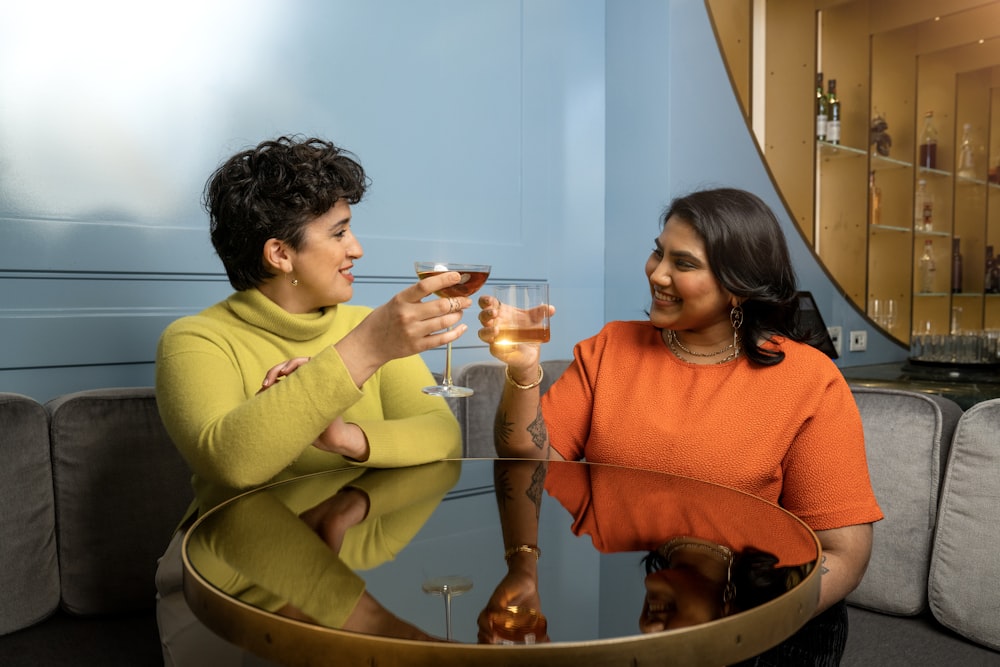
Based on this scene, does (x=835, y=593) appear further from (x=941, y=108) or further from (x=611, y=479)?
(x=941, y=108)

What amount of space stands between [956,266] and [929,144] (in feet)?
2.25

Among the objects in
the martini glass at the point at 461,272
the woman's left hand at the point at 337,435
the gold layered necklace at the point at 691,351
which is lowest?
the woman's left hand at the point at 337,435

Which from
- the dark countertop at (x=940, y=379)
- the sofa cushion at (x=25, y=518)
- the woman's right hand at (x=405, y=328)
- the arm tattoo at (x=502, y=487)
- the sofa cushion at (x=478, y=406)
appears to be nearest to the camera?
the woman's right hand at (x=405, y=328)

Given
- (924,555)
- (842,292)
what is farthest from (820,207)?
(924,555)

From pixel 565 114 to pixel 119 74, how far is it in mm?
1515

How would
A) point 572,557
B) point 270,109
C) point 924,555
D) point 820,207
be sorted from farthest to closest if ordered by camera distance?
point 820,207 < point 270,109 < point 924,555 < point 572,557

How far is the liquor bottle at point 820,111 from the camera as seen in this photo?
3477 mm

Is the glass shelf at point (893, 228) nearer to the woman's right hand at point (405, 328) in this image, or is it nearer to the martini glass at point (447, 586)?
the woman's right hand at point (405, 328)

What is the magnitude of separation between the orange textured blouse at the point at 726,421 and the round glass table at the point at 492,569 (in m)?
0.18

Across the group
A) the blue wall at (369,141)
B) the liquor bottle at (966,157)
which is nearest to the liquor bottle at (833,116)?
the blue wall at (369,141)

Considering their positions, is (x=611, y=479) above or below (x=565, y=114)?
below

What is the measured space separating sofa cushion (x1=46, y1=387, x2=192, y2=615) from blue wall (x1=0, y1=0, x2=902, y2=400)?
24 centimetres

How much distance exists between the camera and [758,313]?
1.54 m

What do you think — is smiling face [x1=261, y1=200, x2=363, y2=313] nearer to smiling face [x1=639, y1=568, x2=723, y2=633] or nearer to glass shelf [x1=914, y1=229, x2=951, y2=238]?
smiling face [x1=639, y1=568, x2=723, y2=633]
